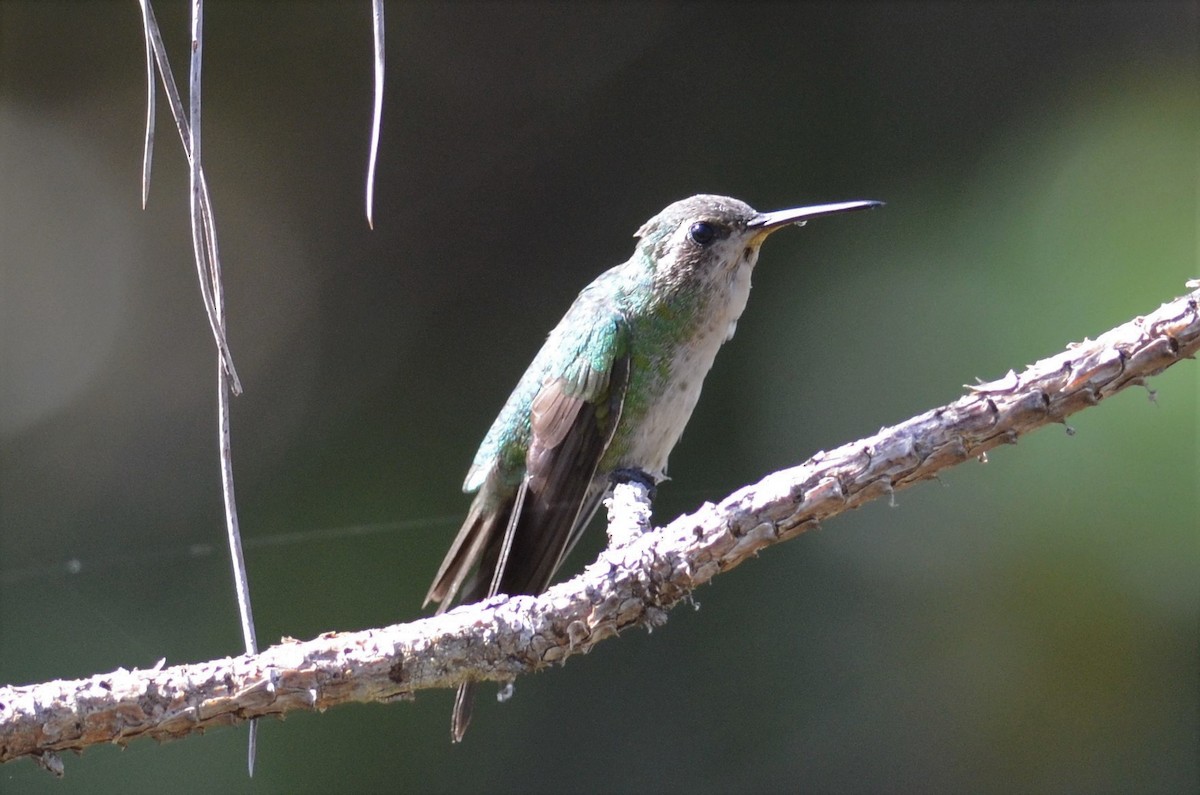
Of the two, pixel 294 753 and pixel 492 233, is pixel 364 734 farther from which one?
pixel 492 233

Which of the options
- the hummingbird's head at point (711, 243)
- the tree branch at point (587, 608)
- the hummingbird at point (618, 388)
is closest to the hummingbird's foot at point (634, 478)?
the hummingbird at point (618, 388)

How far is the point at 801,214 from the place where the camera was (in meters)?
2.69

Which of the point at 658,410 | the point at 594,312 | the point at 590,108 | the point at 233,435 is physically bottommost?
the point at 658,410

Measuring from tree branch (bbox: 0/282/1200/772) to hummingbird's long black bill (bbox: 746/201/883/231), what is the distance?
3.56 ft

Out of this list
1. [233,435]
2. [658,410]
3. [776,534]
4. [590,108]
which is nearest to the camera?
[776,534]

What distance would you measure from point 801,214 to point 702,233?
10.4 inches

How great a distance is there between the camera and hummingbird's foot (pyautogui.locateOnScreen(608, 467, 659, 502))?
2.71 metres

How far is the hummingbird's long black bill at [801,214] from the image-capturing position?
2.59 metres

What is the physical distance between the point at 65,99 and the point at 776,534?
480 centimetres

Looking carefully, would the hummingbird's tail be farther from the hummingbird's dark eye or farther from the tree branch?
the hummingbird's dark eye

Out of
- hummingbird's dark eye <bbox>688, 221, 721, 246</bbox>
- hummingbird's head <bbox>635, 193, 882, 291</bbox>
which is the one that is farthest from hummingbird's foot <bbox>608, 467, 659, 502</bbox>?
hummingbird's dark eye <bbox>688, 221, 721, 246</bbox>

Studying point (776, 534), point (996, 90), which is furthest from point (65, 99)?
point (776, 534)

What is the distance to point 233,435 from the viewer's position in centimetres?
505

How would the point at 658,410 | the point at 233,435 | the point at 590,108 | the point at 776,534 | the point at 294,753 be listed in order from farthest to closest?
the point at 590,108 → the point at 233,435 → the point at 294,753 → the point at 658,410 → the point at 776,534
